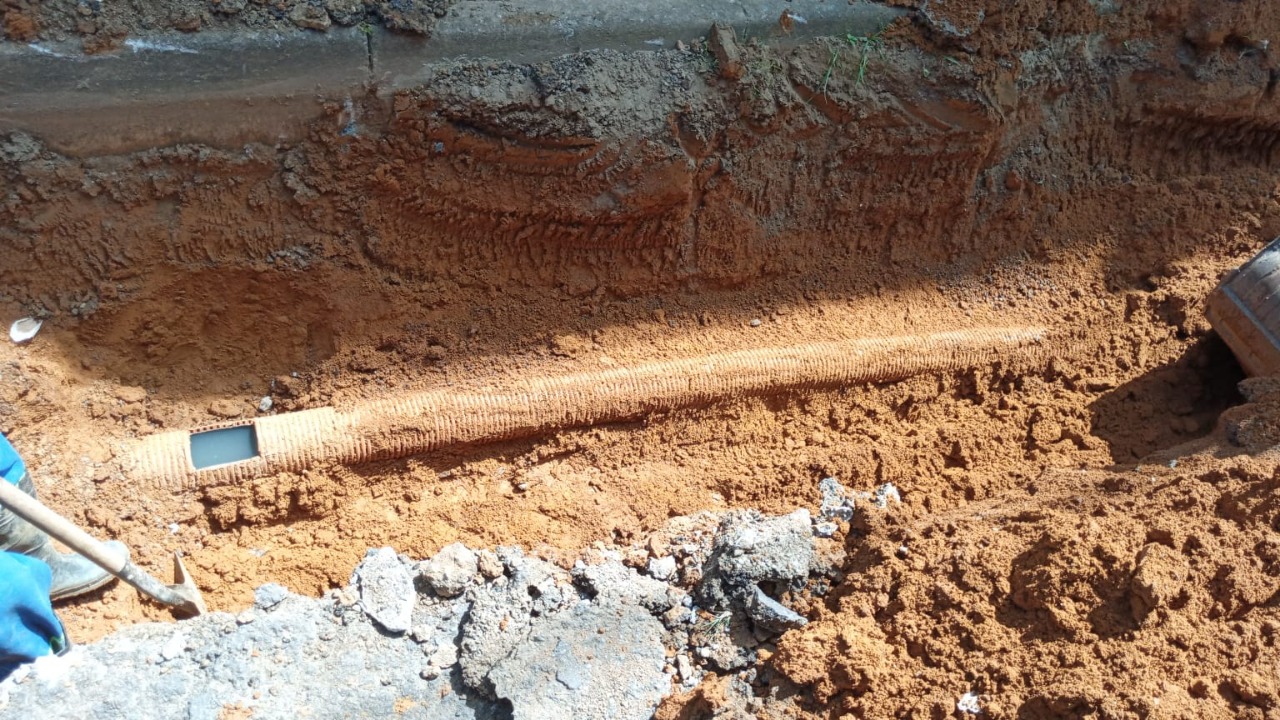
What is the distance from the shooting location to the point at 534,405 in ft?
12.1

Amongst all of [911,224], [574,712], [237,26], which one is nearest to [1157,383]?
[911,224]

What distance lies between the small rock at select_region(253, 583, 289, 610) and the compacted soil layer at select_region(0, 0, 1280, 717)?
7 centimetres

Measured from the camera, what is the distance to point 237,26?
3451 mm

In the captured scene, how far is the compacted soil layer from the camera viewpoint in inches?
112

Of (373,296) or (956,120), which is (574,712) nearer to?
(373,296)

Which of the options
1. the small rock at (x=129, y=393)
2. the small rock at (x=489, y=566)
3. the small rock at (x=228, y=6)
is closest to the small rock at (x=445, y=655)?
the small rock at (x=489, y=566)

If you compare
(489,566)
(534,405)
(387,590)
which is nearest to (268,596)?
(387,590)

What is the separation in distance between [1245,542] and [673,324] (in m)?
2.30

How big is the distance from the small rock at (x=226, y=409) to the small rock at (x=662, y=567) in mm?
1816

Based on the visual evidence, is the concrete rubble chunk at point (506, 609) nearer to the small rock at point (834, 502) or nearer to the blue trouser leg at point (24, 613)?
the small rock at point (834, 502)

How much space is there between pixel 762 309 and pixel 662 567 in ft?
4.66

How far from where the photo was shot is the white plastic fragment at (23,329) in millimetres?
3359

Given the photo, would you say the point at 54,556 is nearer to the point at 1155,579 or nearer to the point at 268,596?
the point at 268,596

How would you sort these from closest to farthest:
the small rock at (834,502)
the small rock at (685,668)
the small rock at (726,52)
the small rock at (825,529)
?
the small rock at (685,668) → the small rock at (825,529) → the small rock at (834,502) → the small rock at (726,52)
